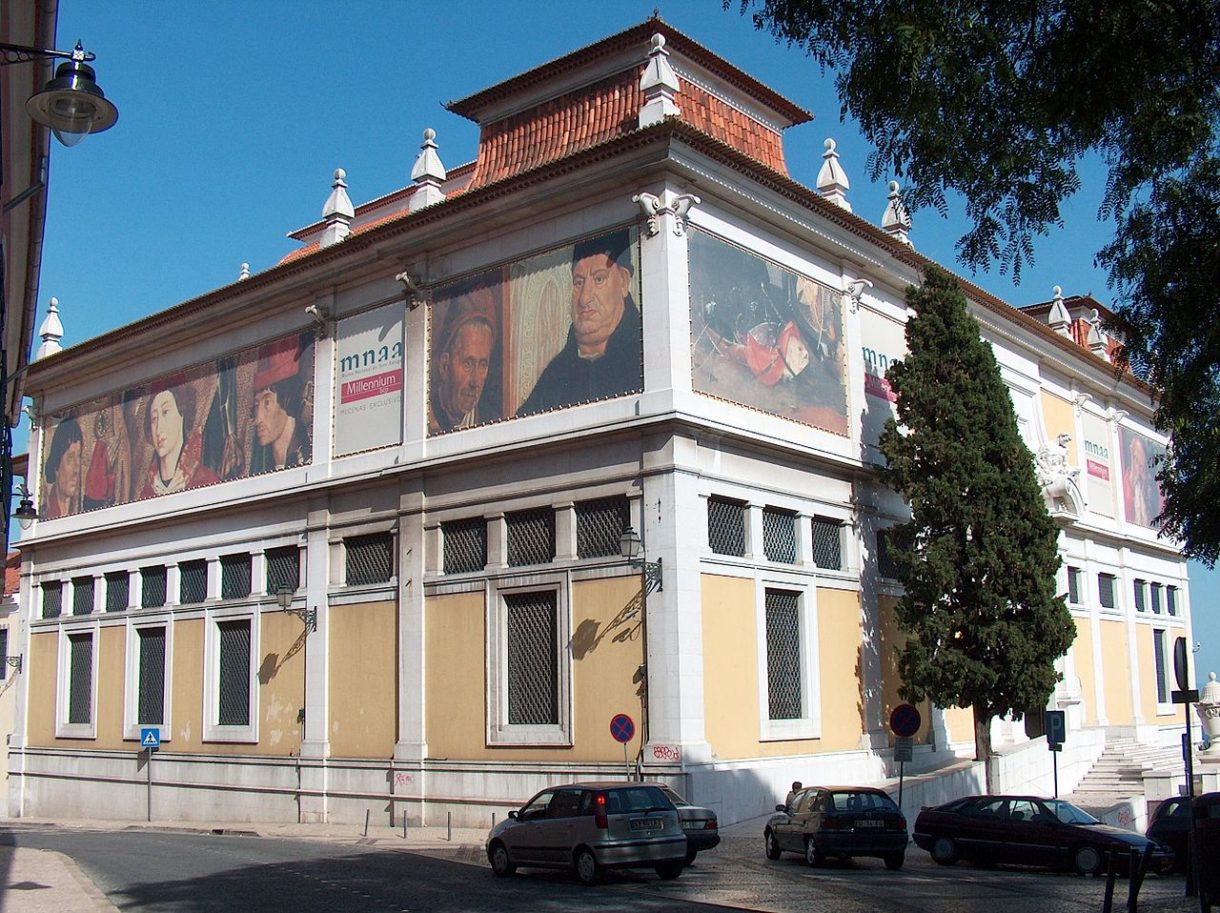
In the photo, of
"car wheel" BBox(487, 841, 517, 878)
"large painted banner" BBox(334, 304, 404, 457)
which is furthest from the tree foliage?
"large painted banner" BBox(334, 304, 404, 457)

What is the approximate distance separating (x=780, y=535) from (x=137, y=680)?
826 inches

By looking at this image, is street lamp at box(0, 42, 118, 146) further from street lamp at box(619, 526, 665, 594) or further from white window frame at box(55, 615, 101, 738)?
white window frame at box(55, 615, 101, 738)

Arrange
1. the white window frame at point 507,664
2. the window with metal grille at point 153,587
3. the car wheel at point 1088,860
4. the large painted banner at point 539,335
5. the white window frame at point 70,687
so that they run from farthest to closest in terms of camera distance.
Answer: the white window frame at point 70,687
the window with metal grille at point 153,587
the large painted banner at point 539,335
the white window frame at point 507,664
the car wheel at point 1088,860

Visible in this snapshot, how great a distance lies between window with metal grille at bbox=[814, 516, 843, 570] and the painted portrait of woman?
17911 millimetres

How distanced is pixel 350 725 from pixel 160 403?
14.1m

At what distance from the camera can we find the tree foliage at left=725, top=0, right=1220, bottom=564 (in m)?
11.2

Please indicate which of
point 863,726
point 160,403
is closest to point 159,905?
point 863,726

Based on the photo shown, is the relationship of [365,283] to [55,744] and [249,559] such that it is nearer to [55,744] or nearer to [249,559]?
[249,559]

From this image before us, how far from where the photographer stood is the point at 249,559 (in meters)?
37.7

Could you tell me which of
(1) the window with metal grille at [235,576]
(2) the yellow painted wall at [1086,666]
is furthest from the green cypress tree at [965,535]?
(1) the window with metal grille at [235,576]

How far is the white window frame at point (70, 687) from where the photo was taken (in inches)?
1639

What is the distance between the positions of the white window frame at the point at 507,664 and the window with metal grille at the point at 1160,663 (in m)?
30.7

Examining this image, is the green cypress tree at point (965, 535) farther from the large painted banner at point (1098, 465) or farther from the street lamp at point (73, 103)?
the street lamp at point (73, 103)

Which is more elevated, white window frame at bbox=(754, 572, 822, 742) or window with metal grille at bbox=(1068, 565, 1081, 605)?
window with metal grille at bbox=(1068, 565, 1081, 605)
